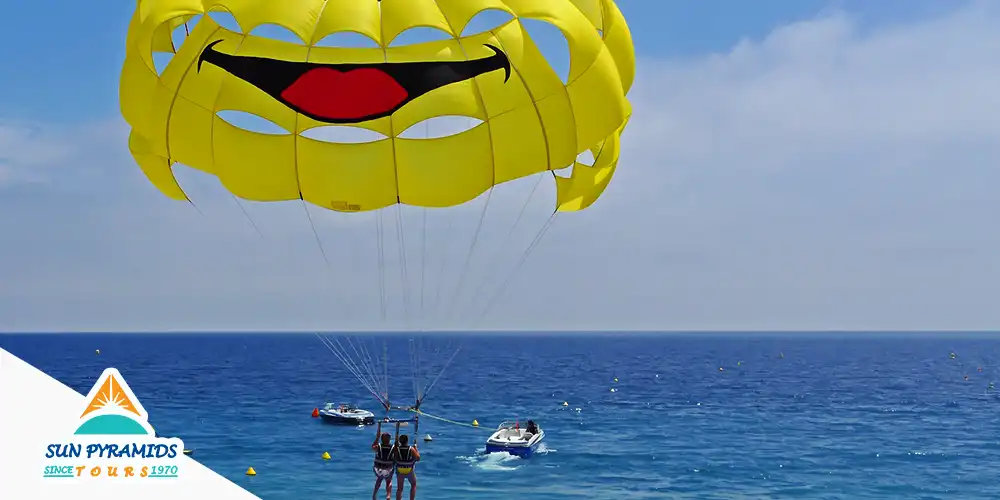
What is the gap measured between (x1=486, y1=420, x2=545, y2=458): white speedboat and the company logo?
24723 millimetres

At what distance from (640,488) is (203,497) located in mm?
22419

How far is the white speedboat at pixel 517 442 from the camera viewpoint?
39688 mm

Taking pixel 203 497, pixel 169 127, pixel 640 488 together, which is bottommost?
pixel 640 488

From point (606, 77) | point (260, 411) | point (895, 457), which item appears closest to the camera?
point (606, 77)

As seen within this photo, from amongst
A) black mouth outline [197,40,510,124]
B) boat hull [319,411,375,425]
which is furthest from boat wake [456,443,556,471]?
black mouth outline [197,40,510,124]

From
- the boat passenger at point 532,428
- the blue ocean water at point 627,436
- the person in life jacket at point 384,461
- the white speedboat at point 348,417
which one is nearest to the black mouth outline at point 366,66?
the person in life jacket at point 384,461

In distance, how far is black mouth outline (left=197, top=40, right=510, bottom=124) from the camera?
14.4 metres

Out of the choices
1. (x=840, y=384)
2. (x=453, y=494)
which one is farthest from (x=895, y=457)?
(x=840, y=384)

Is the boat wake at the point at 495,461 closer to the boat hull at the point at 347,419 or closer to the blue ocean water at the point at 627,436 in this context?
the blue ocean water at the point at 627,436

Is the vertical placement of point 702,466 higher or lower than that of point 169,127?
lower

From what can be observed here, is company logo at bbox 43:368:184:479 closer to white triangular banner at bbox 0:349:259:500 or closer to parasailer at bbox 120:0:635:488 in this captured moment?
white triangular banner at bbox 0:349:259:500

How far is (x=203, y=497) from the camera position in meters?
16.6

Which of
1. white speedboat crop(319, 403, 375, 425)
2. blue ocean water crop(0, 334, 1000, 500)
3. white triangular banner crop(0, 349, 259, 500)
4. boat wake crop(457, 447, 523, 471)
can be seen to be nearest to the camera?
white triangular banner crop(0, 349, 259, 500)

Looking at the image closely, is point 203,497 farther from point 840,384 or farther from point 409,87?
point 840,384
